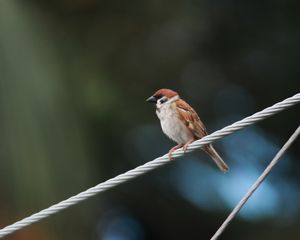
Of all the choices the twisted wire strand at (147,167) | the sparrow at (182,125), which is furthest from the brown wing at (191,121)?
the twisted wire strand at (147,167)

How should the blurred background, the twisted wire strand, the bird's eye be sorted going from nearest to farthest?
the twisted wire strand → the bird's eye → the blurred background

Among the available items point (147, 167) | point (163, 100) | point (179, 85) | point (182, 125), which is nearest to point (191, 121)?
point (182, 125)

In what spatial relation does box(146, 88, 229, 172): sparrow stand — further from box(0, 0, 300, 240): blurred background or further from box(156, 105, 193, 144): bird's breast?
box(0, 0, 300, 240): blurred background

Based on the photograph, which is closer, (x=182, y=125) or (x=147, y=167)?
(x=147, y=167)

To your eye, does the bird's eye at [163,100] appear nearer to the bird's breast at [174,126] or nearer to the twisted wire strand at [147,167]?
the bird's breast at [174,126]

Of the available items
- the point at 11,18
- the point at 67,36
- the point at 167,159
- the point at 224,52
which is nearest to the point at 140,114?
the point at 224,52

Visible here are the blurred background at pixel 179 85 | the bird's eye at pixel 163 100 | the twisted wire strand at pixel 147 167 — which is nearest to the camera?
the twisted wire strand at pixel 147 167

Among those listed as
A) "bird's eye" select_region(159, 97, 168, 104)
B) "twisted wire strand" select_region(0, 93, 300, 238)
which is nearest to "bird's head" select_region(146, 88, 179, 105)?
"bird's eye" select_region(159, 97, 168, 104)

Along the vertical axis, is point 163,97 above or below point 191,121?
above

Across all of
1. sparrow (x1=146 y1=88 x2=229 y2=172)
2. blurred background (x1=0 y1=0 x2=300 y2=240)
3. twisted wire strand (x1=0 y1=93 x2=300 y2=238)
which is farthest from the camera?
blurred background (x1=0 y1=0 x2=300 y2=240)

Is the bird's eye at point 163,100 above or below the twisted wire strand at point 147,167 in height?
above

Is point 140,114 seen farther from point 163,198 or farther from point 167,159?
point 167,159

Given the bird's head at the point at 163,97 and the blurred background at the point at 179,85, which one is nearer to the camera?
the bird's head at the point at 163,97

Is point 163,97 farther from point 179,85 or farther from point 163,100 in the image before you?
point 179,85
